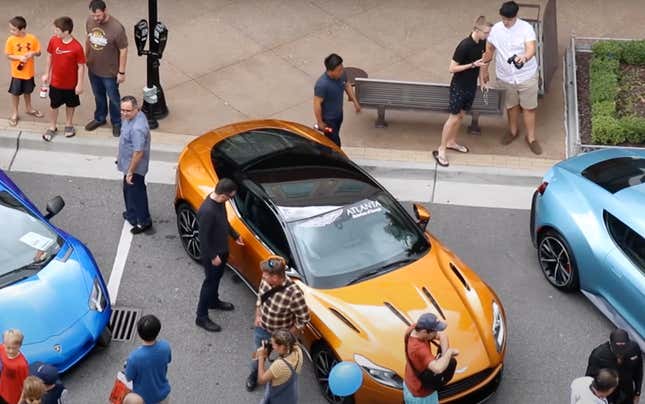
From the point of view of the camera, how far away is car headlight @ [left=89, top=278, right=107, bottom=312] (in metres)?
9.98

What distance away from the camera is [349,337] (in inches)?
367

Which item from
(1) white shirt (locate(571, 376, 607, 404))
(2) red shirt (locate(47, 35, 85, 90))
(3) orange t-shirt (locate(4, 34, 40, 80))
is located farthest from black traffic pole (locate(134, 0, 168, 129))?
(1) white shirt (locate(571, 376, 607, 404))

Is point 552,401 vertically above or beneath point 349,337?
beneath

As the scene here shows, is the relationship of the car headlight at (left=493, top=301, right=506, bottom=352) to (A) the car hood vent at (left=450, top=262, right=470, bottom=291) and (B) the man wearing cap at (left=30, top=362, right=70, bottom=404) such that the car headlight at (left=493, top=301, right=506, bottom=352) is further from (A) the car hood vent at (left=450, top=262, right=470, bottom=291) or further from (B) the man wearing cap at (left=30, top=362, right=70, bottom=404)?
(B) the man wearing cap at (left=30, top=362, right=70, bottom=404)

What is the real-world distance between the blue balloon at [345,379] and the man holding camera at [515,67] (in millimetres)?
5033

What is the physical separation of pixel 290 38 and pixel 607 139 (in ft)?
15.0

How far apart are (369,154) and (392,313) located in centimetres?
397

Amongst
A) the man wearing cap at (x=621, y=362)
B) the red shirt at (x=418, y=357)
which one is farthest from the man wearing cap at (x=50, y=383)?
the man wearing cap at (x=621, y=362)

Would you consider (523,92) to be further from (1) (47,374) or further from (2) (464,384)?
(1) (47,374)

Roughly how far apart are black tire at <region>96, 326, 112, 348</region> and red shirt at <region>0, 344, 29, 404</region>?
4.64 ft

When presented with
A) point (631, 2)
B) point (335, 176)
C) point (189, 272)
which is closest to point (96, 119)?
point (189, 272)

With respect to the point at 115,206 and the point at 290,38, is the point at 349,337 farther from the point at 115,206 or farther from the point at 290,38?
the point at 290,38

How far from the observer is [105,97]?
522 inches

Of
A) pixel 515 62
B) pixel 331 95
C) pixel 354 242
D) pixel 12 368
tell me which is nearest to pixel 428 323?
pixel 354 242
